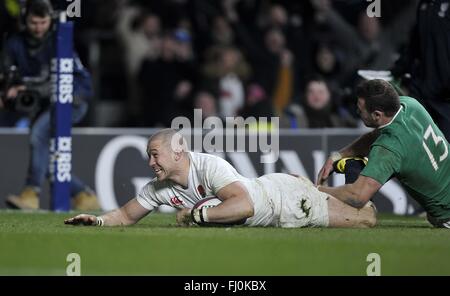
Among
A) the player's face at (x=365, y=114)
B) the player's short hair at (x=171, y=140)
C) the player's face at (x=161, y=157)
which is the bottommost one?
the player's face at (x=161, y=157)

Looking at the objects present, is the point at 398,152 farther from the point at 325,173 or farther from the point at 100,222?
the point at 100,222

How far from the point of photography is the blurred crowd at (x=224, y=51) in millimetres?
19797

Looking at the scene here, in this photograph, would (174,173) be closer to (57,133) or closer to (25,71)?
(57,133)

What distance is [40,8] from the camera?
1445 centimetres

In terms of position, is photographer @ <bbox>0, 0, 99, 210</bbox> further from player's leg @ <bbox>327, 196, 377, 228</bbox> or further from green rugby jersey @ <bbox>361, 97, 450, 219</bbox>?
green rugby jersey @ <bbox>361, 97, 450, 219</bbox>

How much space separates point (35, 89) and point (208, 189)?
481 centimetres

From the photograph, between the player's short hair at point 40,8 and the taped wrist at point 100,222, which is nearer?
the taped wrist at point 100,222

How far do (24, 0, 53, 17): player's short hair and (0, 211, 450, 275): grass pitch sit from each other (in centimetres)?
474

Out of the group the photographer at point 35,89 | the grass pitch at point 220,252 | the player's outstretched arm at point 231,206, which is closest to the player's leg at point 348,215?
the grass pitch at point 220,252

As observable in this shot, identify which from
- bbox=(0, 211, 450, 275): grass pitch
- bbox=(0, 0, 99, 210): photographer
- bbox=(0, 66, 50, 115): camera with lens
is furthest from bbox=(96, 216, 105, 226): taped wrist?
bbox=(0, 66, 50, 115): camera with lens

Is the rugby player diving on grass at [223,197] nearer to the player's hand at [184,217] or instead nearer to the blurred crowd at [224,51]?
the player's hand at [184,217]

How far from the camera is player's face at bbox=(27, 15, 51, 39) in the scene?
14.6 metres

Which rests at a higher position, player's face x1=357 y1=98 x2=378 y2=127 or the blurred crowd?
the blurred crowd

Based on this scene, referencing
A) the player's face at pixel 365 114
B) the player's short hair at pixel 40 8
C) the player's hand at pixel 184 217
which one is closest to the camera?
the player's face at pixel 365 114
